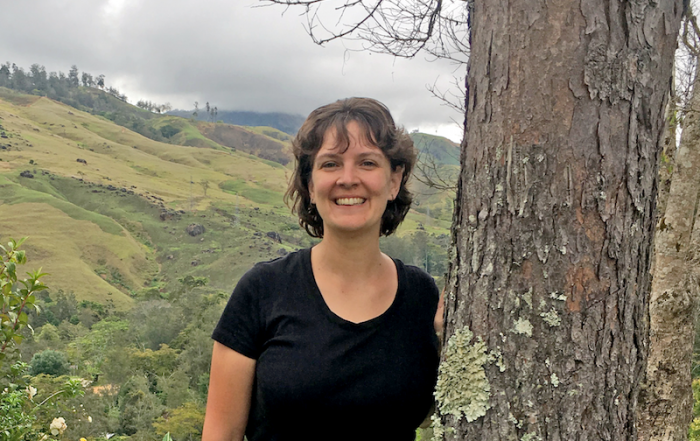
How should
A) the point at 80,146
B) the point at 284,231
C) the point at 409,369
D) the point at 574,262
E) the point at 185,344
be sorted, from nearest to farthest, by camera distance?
the point at 574,262 < the point at 409,369 < the point at 185,344 < the point at 284,231 < the point at 80,146

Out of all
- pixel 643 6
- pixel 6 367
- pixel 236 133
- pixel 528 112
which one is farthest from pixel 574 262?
pixel 236 133

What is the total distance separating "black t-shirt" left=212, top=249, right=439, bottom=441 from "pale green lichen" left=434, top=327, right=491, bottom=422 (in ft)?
0.99

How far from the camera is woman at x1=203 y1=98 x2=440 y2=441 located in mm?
1438

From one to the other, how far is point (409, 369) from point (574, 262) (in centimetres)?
66

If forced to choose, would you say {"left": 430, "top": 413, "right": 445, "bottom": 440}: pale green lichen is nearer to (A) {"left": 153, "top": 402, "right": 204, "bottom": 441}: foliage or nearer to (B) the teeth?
(B) the teeth

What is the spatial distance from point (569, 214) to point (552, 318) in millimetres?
227

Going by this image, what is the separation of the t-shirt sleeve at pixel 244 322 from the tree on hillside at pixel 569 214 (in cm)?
71

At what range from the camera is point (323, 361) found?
4.76ft

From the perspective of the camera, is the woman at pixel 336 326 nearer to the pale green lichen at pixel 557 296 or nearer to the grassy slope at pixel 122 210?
the pale green lichen at pixel 557 296

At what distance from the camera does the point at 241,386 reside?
151cm

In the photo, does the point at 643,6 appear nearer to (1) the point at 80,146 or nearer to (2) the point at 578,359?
(2) the point at 578,359

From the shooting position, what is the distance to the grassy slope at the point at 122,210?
54094mm

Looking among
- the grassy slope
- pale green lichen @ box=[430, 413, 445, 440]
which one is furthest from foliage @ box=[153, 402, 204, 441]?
the grassy slope

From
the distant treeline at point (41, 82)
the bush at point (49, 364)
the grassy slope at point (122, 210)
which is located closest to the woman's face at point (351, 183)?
the bush at point (49, 364)
